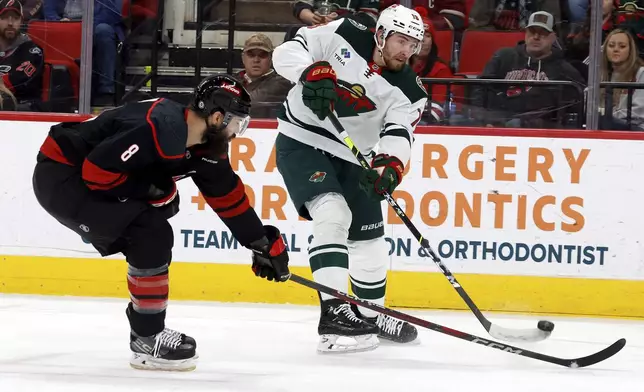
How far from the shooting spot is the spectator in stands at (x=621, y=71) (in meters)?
4.48

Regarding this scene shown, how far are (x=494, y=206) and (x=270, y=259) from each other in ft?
5.52

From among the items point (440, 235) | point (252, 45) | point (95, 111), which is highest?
point (252, 45)

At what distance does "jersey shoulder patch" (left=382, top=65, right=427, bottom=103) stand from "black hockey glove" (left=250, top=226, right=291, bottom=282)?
811mm

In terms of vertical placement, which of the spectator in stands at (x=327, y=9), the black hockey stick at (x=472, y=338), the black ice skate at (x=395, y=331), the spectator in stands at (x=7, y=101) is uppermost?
the spectator in stands at (x=327, y=9)

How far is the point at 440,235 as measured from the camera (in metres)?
4.46

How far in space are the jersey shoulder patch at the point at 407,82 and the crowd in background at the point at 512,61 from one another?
35.6 inches

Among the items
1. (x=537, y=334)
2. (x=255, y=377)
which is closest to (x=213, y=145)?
(x=255, y=377)

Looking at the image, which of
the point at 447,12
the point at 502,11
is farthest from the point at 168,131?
the point at 502,11

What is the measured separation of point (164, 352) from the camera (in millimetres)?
2961

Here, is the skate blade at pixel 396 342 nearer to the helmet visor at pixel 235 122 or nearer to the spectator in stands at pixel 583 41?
the helmet visor at pixel 235 122

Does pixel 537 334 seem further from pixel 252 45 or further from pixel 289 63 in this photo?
pixel 252 45

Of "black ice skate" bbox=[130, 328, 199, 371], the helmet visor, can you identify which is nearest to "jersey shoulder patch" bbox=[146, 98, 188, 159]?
the helmet visor

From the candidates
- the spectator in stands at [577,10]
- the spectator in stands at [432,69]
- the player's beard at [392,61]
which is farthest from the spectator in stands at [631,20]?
the player's beard at [392,61]

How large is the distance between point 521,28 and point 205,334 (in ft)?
6.43
